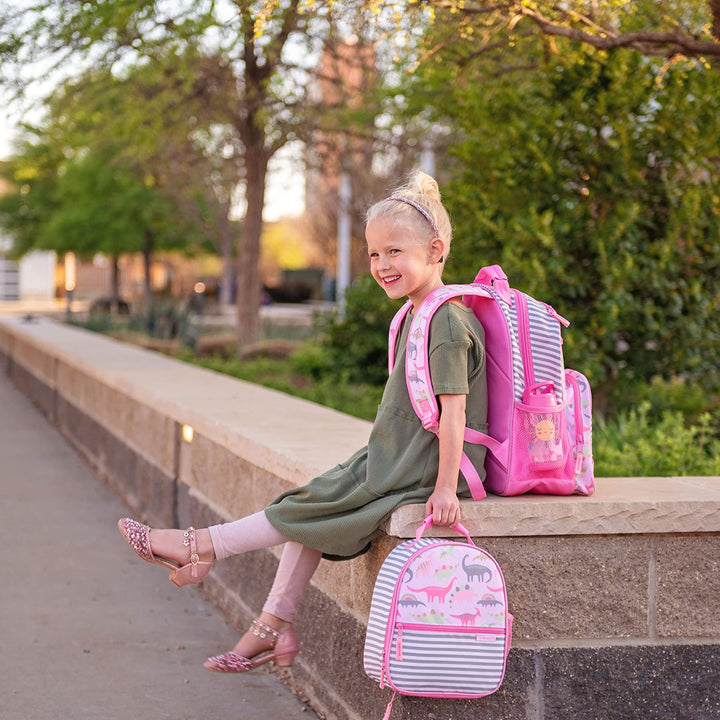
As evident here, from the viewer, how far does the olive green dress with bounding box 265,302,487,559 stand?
11.1 feet

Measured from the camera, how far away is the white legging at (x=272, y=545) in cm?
367

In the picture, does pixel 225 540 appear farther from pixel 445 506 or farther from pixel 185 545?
pixel 445 506

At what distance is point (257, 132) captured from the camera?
47.1 feet

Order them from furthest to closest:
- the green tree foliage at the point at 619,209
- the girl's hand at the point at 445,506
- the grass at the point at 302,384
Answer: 1. the grass at the point at 302,384
2. the green tree foliage at the point at 619,209
3. the girl's hand at the point at 445,506

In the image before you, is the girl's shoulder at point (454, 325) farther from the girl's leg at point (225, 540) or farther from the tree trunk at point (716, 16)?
the tree trunk at point (716, 16)

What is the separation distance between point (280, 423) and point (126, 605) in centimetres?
110

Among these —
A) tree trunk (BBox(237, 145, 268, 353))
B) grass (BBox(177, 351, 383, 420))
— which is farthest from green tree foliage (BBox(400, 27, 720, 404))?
tree trunk (BBox(237, 145, 268, 353))

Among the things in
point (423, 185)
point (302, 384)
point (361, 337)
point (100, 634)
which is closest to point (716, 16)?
point (423, 185)

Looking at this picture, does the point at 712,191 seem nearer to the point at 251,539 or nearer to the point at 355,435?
the point at 355,435

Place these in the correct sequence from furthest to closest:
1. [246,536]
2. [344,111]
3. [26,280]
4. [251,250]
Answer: [26,280], [251,250], [344,111], [246,536]

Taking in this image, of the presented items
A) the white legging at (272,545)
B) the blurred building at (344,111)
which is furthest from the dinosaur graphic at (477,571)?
the blurred building at (344,111)

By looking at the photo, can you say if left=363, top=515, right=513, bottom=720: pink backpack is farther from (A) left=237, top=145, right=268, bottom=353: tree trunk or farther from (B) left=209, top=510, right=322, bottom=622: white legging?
(A) left=237, top=145, right=268, bottom=353: tree trunk

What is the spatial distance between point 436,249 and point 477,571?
3.18 feet

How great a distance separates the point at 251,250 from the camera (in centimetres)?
1465
